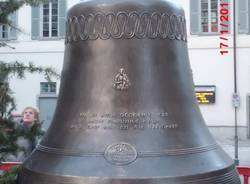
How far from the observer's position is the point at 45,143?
3.24m

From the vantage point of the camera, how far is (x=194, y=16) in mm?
20422

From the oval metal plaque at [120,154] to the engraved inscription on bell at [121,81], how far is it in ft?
1.17

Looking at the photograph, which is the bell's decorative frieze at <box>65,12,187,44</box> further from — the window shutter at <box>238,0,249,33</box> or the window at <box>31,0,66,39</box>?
the window at <box>31,0,66,39</box>

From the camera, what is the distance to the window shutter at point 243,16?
2009 centimetres

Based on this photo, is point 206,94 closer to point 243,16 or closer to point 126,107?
point 243,16

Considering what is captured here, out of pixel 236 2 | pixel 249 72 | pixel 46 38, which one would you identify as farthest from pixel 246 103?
pixel 46 38

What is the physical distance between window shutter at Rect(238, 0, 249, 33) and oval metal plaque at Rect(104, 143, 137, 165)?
1800 centimetres

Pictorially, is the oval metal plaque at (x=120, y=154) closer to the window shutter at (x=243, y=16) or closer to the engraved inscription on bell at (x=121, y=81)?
the engraved inscription on bell at (x=121, y=81)

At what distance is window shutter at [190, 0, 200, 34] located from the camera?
2036 cm

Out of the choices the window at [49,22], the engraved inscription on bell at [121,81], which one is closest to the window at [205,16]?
the window at [49,22]

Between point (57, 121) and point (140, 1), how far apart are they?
93cm

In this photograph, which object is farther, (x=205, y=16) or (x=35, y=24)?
(x=35, y=24)

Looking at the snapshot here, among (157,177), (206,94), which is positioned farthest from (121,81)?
(206,94)
